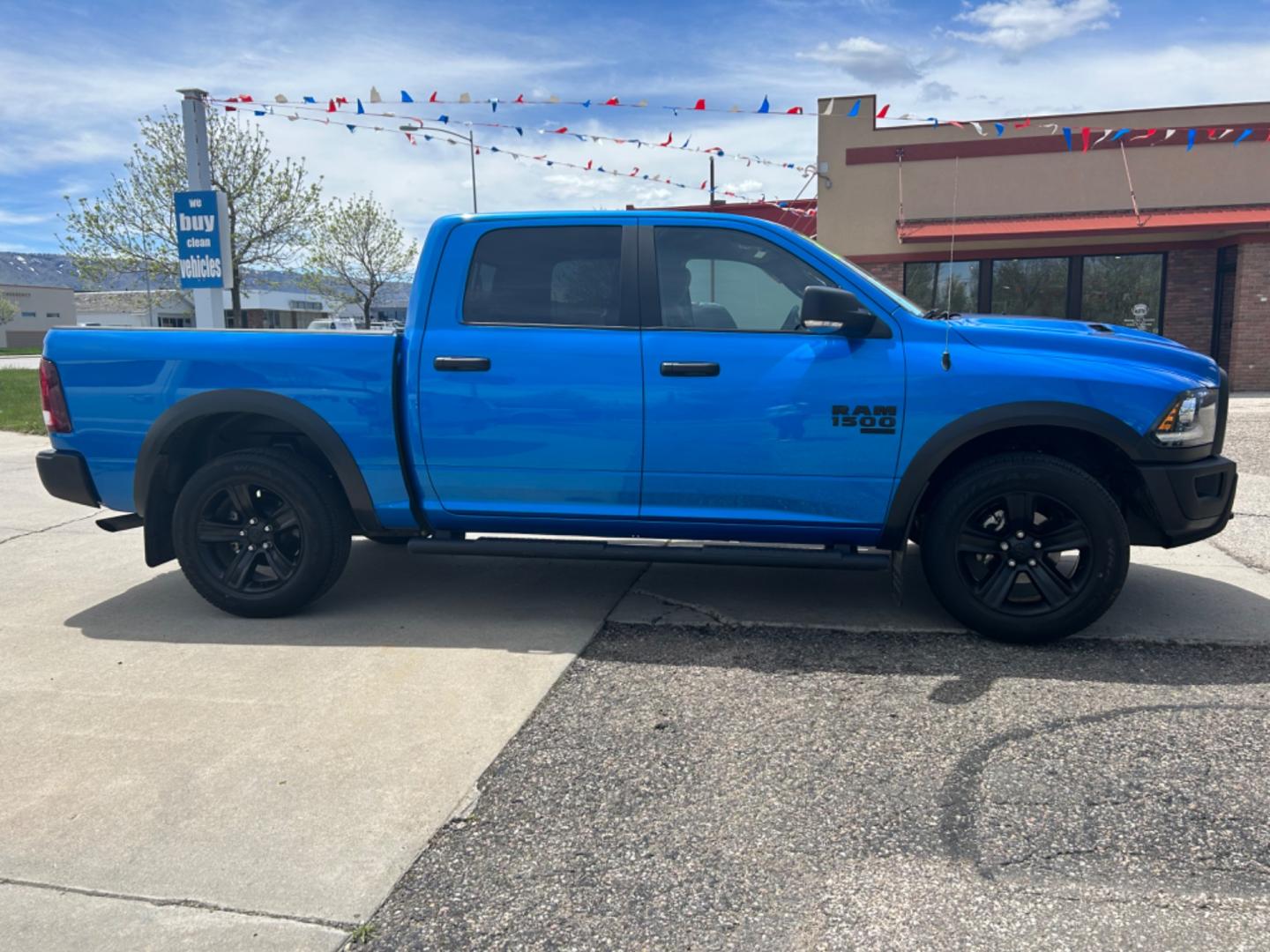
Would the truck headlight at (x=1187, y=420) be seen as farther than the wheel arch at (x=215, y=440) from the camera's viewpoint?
No

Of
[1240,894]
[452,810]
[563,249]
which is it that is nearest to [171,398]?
[563,249]

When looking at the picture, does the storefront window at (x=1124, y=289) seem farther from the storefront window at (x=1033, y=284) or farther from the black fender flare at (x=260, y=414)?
the black fender flare at (x=260, y=414)

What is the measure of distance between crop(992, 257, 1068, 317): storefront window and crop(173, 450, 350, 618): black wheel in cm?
1708

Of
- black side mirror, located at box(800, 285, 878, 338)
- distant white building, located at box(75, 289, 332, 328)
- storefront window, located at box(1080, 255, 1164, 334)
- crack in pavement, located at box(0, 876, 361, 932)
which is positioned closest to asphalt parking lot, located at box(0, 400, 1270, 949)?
crack in pavement, located at box(0, 876, 361, 932)

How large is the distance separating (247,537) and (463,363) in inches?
56.7

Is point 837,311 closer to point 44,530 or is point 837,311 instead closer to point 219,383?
point 219,383

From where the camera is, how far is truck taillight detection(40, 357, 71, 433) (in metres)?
4.73

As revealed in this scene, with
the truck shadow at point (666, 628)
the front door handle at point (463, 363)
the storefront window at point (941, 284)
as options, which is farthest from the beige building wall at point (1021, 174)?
the front door handle at point (463, 363)

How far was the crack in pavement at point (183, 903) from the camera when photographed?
243 cm

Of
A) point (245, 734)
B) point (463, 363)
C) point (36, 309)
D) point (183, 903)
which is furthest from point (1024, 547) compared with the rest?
point (36, 309)

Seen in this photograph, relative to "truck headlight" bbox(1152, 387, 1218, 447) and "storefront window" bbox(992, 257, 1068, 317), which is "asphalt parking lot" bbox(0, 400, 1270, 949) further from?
"storefront window" bbox(992, 257, 1068, 317)

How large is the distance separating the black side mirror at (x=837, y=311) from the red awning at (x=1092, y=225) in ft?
48.9

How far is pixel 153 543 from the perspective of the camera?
16.0 feet

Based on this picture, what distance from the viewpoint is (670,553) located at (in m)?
4.51
